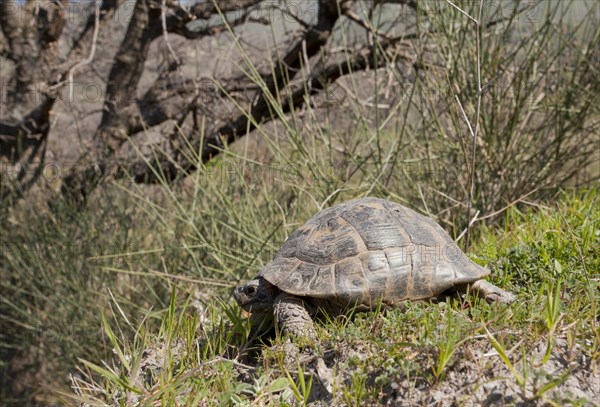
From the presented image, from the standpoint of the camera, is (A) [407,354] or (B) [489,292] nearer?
(A) [407,354]

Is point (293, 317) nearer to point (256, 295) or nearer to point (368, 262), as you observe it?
point (256, 295)

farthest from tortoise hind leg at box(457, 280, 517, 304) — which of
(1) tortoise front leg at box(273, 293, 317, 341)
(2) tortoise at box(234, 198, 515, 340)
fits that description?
(1) tortoise front leg at box(273, 293, 317, 341)

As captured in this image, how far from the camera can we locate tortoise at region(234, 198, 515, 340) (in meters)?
2.99

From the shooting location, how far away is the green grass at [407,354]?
2.50m

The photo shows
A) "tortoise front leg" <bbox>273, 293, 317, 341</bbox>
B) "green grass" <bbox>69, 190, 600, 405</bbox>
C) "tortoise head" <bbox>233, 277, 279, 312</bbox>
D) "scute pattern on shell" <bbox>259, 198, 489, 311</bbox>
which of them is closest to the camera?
"green grass" <bbox>69, 190, 600, 405</bbox>

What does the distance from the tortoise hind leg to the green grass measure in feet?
0.26

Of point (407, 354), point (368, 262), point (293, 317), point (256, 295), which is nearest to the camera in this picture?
point (407, 354)

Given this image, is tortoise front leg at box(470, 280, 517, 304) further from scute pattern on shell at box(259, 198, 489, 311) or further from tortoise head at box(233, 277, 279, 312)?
tortoise head at box(233, 277, 279, 312)

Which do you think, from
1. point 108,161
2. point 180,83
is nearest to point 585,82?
point 180,83

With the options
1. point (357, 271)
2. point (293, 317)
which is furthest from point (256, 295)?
point (357, 271)

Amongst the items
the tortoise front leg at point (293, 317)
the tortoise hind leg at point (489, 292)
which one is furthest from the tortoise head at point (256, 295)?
the tortoise hind leg at point (489, 292)

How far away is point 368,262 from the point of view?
120 inches

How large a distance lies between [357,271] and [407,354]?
0.55 metres

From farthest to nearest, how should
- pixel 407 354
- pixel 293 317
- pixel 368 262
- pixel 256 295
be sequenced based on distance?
1. pixel 256 295
2. pixel 368 262
3. pixel 293 317
4. pixel 407 354
